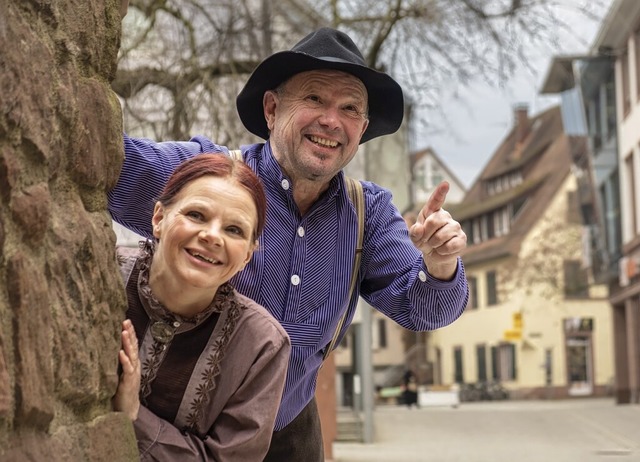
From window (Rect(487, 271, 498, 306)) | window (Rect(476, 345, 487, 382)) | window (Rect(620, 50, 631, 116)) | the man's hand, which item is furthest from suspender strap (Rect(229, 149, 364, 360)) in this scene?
window (Rect(476, 345, 487, 382))

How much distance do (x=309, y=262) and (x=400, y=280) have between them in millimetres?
303

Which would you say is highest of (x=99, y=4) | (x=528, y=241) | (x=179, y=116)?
(x=528, y=241)

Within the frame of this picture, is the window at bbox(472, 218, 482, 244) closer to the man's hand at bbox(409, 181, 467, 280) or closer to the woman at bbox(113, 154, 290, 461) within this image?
the man's hand at bbox(409, 181, 467, 280)

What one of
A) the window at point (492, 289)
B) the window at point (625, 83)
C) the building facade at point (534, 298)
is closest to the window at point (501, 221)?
the building facade at point (534, 298)

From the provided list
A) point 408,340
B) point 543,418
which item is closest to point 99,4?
point 543,418

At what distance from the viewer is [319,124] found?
3131mm

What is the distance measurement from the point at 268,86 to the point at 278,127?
17cm

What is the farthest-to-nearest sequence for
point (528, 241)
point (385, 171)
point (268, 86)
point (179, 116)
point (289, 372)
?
point (528, 241)
point (385, 171)
point (179, 116)
point (268, 86)
point (289, 372)

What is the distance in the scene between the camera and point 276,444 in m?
3.12

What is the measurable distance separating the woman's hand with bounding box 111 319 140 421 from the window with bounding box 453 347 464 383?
52.6m

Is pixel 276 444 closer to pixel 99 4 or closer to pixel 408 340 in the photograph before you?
pixel 99 4

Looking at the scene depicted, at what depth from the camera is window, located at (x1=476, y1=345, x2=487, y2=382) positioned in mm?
52375

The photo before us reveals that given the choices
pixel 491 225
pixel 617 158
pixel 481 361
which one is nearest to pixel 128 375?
pixel 617 158

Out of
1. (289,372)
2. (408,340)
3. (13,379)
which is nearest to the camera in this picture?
(13,379)
